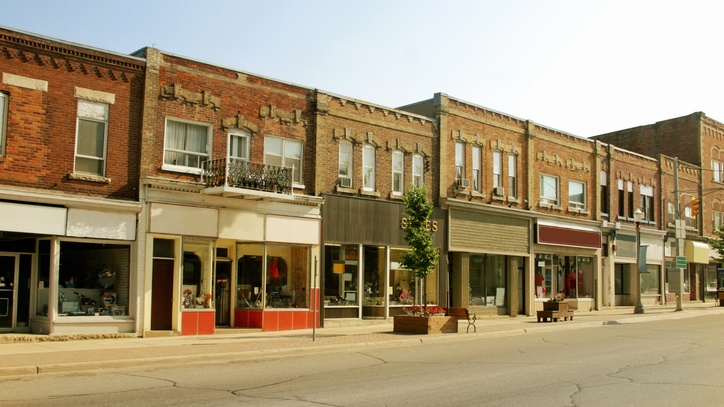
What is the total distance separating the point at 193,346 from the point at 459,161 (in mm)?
16156

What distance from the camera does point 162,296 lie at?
21.3 meters

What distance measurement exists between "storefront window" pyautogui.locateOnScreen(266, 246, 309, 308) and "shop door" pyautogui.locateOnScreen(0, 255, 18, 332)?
7.62 m

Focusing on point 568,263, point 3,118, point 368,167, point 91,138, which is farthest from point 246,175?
point 568,263

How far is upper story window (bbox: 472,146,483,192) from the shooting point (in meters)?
31.2

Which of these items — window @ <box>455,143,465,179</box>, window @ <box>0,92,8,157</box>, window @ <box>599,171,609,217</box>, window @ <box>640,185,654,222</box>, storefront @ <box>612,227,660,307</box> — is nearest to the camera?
window @ <box>0,92,8,157</box>

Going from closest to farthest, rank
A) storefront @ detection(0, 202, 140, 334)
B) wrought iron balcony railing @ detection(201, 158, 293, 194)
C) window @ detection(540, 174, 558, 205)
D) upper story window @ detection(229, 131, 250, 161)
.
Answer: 1. storefront @ detection(0, 202, 140, 334)
2. wrought iron balcony railing @ detection(201, 158, 293, 194)
3. upper story window @ detection(229, 131, 250, 161)
4. window @ detection(540, 174, 558, 205)

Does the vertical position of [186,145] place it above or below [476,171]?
below

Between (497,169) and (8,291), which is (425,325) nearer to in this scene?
(8,291)

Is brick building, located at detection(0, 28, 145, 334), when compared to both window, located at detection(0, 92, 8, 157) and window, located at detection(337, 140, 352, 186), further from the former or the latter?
window, located at detection(337, 140, 352, 186)

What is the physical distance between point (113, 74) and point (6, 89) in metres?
2.91

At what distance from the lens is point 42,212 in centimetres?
1861

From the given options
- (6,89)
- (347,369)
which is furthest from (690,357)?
(6,89)

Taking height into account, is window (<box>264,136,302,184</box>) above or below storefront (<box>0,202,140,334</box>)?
above

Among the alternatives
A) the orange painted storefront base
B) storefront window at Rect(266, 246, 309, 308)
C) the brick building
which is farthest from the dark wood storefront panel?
the brick building
